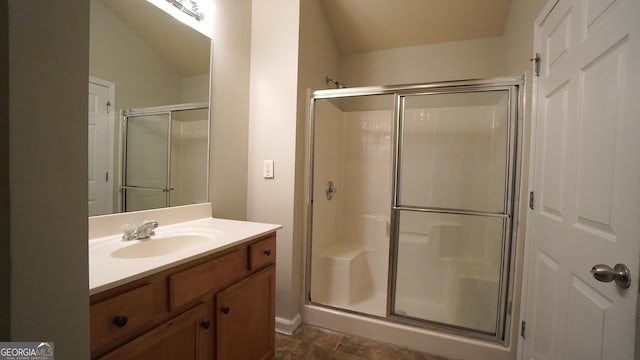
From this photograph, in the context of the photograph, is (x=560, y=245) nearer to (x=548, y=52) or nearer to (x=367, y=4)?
(x=548, y=52)

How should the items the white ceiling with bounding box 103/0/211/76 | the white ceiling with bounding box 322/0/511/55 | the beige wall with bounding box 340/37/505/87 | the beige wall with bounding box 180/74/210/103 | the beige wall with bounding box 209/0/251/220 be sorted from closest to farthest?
1. the white ceiling with bounding box 103/0/211/76
2. the beige wall with bounding box 180/74/210/103
3. the beige wall with bounding box 209/0/251/220
4. the white ceiling with bounding box 322/0/511/55
5. the beige wall with bounding box 340/37/505/87

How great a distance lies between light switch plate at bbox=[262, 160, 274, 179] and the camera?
1.93m

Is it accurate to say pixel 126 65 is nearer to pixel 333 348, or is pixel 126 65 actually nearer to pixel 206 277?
pixel 206 277

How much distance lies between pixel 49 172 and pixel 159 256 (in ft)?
2.56

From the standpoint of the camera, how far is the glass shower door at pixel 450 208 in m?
1.86

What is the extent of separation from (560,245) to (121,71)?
6.91 feet

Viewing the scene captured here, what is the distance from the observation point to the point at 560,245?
112 centimetres

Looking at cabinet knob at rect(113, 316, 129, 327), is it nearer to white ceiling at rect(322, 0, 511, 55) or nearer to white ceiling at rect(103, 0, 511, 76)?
white ceiling at rect(103, 0, 511, 76)

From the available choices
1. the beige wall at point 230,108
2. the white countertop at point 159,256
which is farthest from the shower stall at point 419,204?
the white countertop at point 159,256

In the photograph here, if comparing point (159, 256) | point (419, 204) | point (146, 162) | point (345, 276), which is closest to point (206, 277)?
point (159, 256)

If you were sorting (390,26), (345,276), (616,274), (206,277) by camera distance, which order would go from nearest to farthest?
(616,274) → (206,277) → (345,276) → (390,26)

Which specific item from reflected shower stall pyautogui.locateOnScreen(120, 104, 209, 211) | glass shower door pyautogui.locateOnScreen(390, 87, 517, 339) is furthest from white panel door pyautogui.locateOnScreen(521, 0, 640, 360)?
reflected shower stall pyautogui.locateOnScreen(120, 104, 209, 211)

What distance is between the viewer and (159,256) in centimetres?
103

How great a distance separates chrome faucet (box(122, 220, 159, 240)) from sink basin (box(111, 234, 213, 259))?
3 cm
